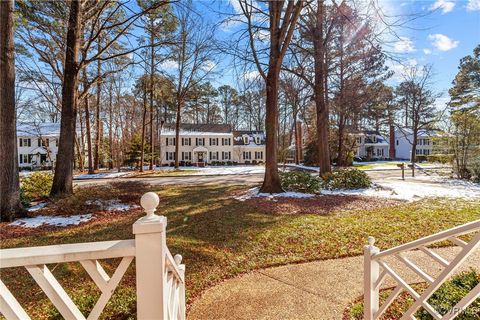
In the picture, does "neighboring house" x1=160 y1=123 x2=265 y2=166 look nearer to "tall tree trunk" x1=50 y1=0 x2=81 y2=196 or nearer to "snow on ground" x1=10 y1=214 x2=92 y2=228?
"tall tree trunk" x1=50 y1=0 x2=81 y2=196

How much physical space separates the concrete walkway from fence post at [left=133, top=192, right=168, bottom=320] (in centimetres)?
170

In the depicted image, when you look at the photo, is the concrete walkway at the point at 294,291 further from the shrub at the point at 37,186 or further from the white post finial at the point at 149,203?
the shrub at the point at 37,186

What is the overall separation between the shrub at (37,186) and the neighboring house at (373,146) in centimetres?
4129

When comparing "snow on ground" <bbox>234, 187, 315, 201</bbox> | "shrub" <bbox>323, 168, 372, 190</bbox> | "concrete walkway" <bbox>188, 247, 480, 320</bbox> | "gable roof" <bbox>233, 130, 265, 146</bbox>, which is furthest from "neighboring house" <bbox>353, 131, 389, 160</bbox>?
"concrete walkway" <bbox>188, 247, 480, 320</bbox>

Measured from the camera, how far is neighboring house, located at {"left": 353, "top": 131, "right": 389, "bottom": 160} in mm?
41812

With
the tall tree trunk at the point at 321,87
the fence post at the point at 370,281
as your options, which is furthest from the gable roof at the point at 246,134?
the fence post at the point at 370,281

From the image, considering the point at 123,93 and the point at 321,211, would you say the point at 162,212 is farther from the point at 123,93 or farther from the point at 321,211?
the point at 123,93

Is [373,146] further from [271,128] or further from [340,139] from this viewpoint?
[271,128]

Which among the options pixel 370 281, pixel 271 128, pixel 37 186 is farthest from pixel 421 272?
pixel 37 186

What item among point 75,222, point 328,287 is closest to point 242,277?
point 328,287

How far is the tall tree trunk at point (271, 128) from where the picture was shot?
10.0 m

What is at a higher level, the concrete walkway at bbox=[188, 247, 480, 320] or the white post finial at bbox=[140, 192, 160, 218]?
the white post finial at bbox=[140, 192, 160, 218]

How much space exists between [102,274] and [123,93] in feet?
102

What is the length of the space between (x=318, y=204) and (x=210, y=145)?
100ft
